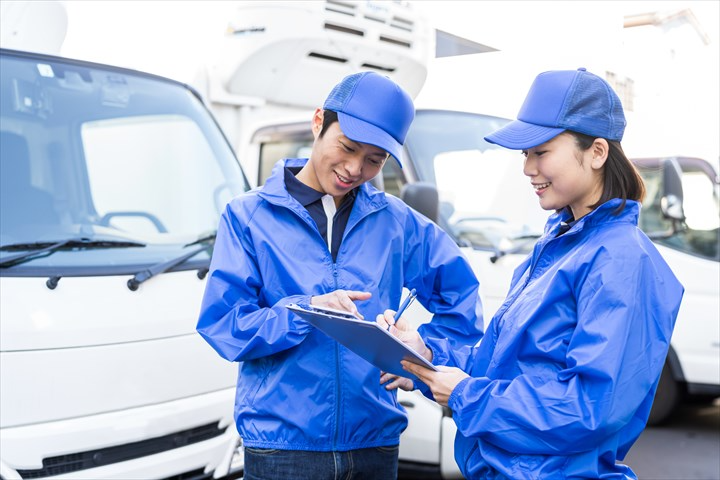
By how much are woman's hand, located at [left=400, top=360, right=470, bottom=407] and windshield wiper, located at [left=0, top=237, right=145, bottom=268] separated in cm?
175

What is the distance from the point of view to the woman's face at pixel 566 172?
1.72m

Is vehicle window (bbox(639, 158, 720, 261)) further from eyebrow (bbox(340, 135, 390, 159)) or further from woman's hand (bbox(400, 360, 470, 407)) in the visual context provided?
woman's hand (bbox(400, 360, 470, 407))

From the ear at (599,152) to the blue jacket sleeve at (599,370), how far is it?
0.25 metres

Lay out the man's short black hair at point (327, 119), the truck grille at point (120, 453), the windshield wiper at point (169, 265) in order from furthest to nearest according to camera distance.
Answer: the windshield wiper at point (169, 265), the truck grille at point (120, 453), the man's short black hair at point (327, 119)

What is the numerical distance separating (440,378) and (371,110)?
793 millimetres

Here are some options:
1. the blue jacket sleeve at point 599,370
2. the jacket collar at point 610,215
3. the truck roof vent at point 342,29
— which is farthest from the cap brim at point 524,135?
the truck roof vent at point 342,29

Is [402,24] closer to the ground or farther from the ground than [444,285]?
farther from the ground

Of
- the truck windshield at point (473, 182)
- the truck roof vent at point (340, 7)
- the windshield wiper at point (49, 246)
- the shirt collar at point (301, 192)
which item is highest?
the truck roof vent at point (340, 7)

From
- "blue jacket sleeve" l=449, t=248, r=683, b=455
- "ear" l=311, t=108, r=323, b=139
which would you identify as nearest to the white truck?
"ear" l=311, t=108, r=323, b=139

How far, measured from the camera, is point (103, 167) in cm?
350

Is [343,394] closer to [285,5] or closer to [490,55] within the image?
[285,5]

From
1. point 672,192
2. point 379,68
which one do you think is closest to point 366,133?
point 379,68

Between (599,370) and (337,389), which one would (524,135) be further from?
(337,389)

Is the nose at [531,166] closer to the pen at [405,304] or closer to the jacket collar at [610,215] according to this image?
the jacket collar at [610,215]
